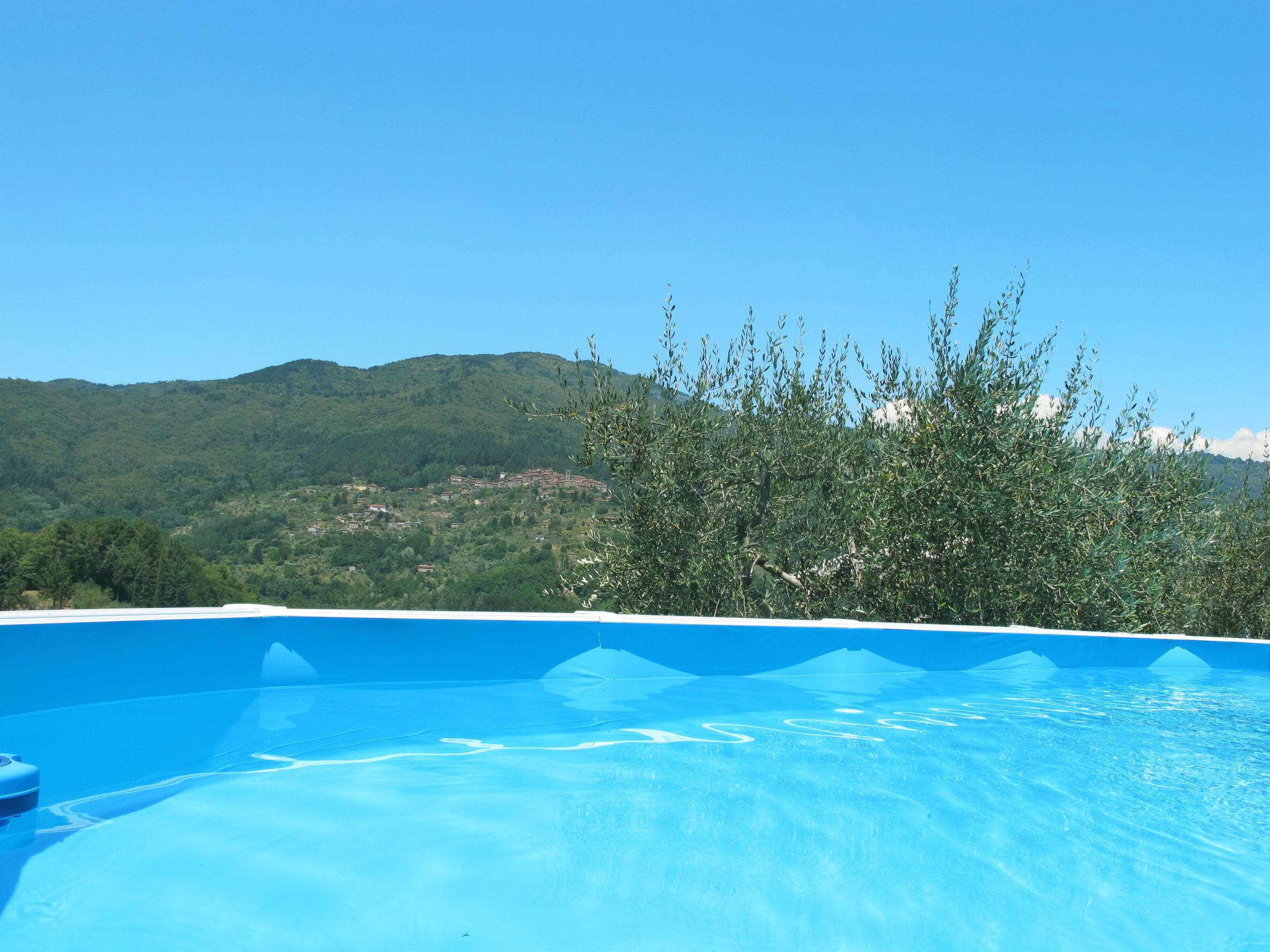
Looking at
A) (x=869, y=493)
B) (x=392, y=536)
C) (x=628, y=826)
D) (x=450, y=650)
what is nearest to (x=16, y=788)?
(x=628, y=826)

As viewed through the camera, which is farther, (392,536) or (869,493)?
(392,536)

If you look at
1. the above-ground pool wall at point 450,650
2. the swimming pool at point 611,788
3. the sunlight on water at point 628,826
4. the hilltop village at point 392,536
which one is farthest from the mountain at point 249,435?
the sunlight on water at point 628,826

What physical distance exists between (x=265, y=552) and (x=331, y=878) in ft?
172

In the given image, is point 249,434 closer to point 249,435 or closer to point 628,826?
point 249,435

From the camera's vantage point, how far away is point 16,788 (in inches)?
104

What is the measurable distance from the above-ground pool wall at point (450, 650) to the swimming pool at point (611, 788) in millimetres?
15

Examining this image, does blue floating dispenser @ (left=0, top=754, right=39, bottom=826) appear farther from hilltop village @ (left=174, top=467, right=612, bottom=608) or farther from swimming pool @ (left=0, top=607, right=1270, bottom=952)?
hilltop village @ (left=174, top=467, right=612, bottom=608)

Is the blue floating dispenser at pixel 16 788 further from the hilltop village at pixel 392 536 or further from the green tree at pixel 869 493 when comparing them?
the hilltop village at pixel 392 536

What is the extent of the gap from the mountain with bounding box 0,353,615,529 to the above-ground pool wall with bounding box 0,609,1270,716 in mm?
42060

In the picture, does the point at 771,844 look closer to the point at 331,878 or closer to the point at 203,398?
the point at 331,878

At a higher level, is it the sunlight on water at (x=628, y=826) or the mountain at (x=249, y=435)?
the mountain at (x=249, y=435)

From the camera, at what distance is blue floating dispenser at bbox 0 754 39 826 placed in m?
2.60

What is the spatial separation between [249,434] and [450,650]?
269ft

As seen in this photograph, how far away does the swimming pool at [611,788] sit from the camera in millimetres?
2289
